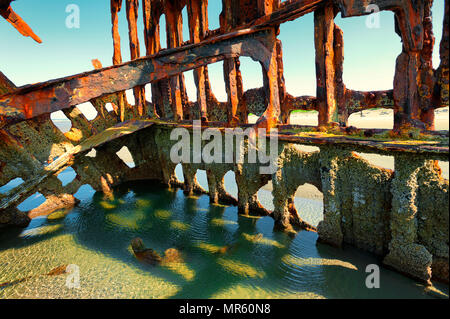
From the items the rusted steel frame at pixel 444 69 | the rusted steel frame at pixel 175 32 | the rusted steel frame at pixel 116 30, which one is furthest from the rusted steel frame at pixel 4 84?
the rusted steel frame at pixel 444 69

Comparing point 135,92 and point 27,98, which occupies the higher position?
point 135,92

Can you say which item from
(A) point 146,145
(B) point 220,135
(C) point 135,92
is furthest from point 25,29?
(B) point 220,135

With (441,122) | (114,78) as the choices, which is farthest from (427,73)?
(441,122)

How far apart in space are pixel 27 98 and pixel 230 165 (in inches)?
220

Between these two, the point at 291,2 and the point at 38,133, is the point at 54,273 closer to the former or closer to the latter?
the point at 38,133

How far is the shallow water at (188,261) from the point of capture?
483cm

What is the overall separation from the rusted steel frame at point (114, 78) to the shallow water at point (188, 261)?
149 inches

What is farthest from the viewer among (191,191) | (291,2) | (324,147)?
(191,191)

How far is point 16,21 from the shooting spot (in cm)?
744

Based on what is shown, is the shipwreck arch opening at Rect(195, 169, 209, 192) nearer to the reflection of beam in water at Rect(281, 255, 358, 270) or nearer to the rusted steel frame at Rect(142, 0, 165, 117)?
the rusted steel frame at Rect(142, 0, 165, 117)

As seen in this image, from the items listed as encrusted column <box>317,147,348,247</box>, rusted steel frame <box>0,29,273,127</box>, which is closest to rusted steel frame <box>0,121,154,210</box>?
rusted steel frame <box>0,29,273,127</box>

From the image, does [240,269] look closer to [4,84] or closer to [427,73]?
[427,73]

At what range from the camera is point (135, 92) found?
11469mm

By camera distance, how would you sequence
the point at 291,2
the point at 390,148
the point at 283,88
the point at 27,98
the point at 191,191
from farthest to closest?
the point at 191,191 → the point at 283,88 → the point at 291,2 → the point at 27,98 → the point at 390,148
